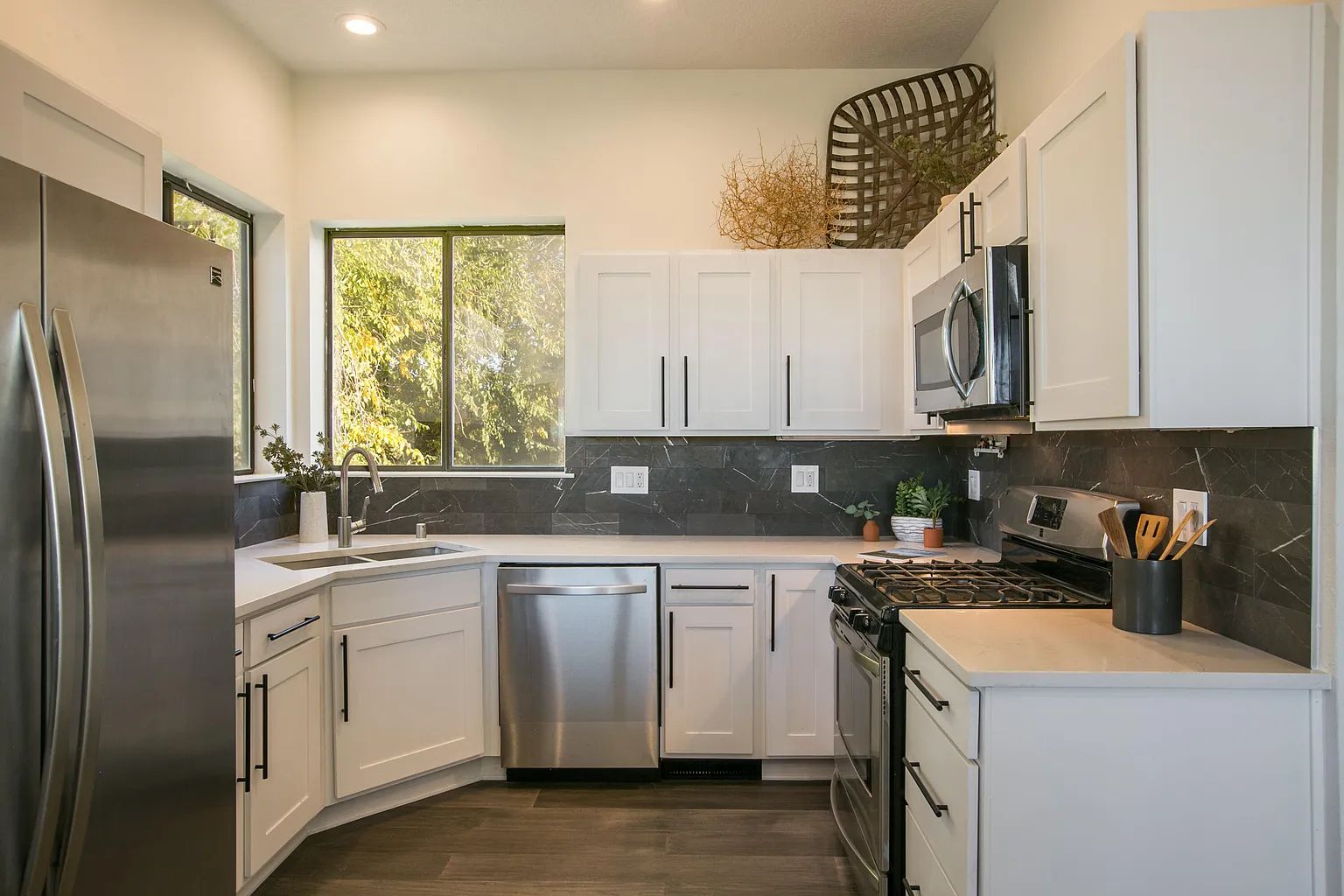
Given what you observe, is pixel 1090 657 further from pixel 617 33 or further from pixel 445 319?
pixel 445 319

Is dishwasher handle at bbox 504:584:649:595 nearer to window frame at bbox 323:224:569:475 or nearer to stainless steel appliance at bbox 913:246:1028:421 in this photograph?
window frame at bbox 323:224:569:475

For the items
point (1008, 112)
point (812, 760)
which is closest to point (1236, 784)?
point (812, 760)

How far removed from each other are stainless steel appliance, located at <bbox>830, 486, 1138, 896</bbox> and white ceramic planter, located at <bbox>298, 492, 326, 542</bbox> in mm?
2152

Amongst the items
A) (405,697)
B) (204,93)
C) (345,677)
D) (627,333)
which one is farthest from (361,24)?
(405,697)

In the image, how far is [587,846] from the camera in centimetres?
248

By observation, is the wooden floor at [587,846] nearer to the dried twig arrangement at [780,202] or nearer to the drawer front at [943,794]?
the drawer front at [943,794]

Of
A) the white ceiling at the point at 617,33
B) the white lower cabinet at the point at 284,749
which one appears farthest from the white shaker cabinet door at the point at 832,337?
the white lower cabinet at the point at 284,749

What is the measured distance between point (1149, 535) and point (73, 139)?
236cm

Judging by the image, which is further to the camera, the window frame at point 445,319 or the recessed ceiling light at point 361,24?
the window frame at point 445,319

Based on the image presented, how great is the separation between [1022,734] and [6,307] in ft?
5.79

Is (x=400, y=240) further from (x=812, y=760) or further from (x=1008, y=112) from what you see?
(x=812, y=760)

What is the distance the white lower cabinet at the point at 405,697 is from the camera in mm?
2598

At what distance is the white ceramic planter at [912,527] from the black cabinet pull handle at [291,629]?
227 centimetres

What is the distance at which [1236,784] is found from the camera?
4.47 feet
